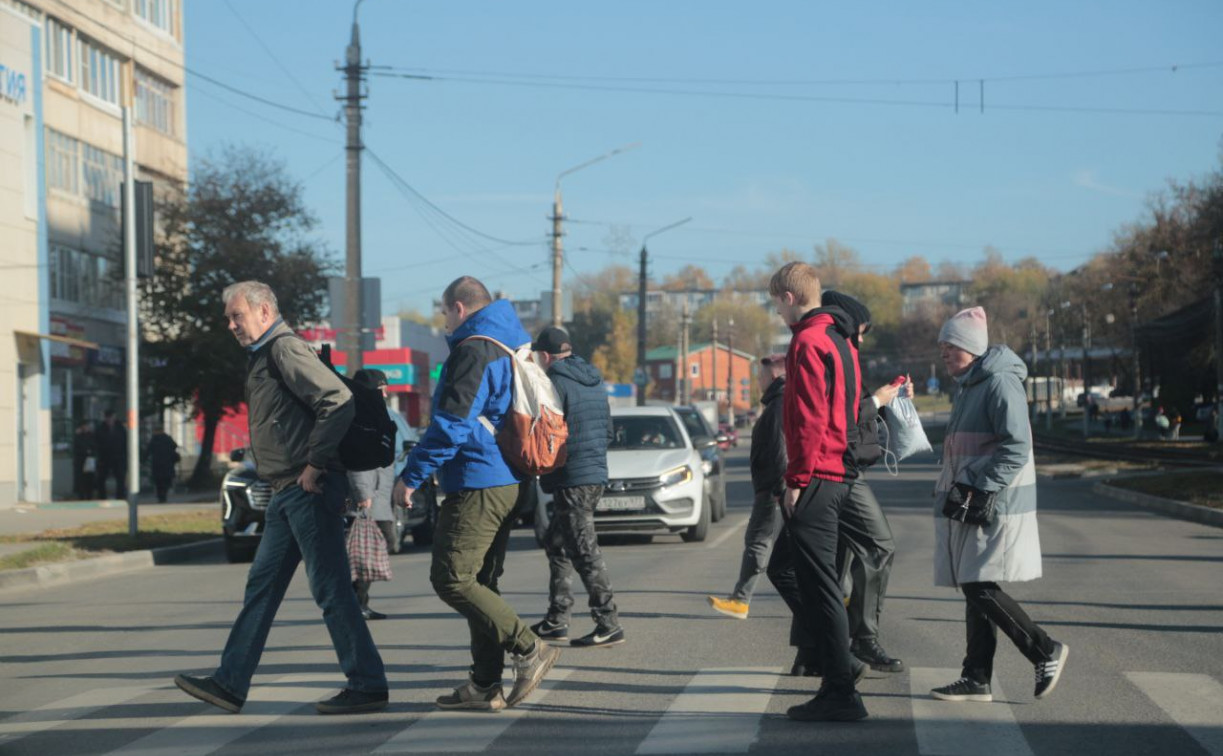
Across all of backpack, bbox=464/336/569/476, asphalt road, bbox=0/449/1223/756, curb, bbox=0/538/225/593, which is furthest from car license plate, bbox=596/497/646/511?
backpack, bbox=464/336/569/476

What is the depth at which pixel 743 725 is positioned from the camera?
19.6 ft

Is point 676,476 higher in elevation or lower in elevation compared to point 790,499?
lower

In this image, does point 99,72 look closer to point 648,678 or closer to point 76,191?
point 76,191

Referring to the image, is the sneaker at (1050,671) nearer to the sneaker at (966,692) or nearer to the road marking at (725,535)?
the sneaker at (966,692)

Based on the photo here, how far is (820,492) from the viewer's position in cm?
606

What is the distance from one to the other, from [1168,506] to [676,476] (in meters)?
10.7

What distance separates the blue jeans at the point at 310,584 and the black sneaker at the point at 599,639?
205 centimetres

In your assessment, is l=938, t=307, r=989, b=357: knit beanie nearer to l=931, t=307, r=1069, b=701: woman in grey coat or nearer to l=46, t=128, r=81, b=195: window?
l=931, t=307, r=1069, b=701: woman in grey coat

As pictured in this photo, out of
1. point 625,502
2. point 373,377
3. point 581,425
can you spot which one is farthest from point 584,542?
point 625,502

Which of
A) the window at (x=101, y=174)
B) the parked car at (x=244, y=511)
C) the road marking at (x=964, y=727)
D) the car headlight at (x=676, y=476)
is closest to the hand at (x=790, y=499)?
the road marking at (x=964, y=727)

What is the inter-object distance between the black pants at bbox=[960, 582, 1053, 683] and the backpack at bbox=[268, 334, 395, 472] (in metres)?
2.67

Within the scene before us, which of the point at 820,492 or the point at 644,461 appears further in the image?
the point at 644,461

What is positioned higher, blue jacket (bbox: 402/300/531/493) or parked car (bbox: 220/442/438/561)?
blue jacket (bbox: 402/300/531/493)

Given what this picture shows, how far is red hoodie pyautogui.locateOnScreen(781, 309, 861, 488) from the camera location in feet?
19.7
